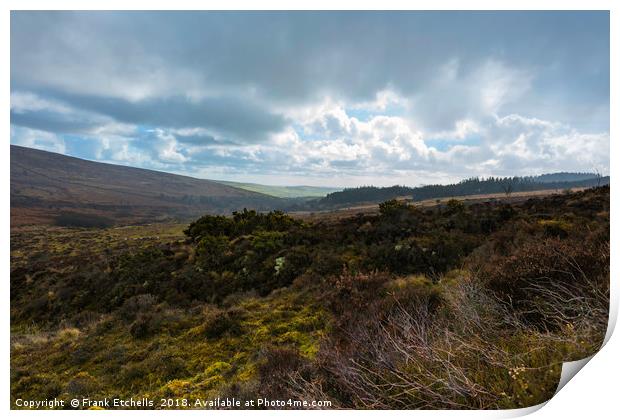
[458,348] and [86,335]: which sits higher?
[458,348]

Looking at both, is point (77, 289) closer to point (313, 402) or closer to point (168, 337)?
point (168, 337)

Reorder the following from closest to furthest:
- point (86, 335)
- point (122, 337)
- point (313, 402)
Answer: point (313, 402) → point (122, 337) → point (86, 335)

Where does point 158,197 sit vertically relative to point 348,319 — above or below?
below

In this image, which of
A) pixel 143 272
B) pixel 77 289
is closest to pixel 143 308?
pixel 143 272

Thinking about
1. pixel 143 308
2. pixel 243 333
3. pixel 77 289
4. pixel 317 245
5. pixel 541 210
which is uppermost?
pixel 541 210

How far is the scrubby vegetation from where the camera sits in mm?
2484

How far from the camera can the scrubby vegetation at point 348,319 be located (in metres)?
2.48

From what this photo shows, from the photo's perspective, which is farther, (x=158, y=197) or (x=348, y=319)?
(x=158, y=197)

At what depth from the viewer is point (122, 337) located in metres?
5.20

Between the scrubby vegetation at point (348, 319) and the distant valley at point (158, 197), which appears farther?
the distant valley at point (158, 197)

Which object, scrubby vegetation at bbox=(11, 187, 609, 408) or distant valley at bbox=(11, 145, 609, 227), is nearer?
scrubby vegetation at bbox=(11, 187, 609, 408)

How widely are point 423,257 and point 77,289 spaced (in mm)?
10556

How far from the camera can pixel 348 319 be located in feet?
12.5

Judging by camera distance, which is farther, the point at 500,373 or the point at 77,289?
the point at 77,289
